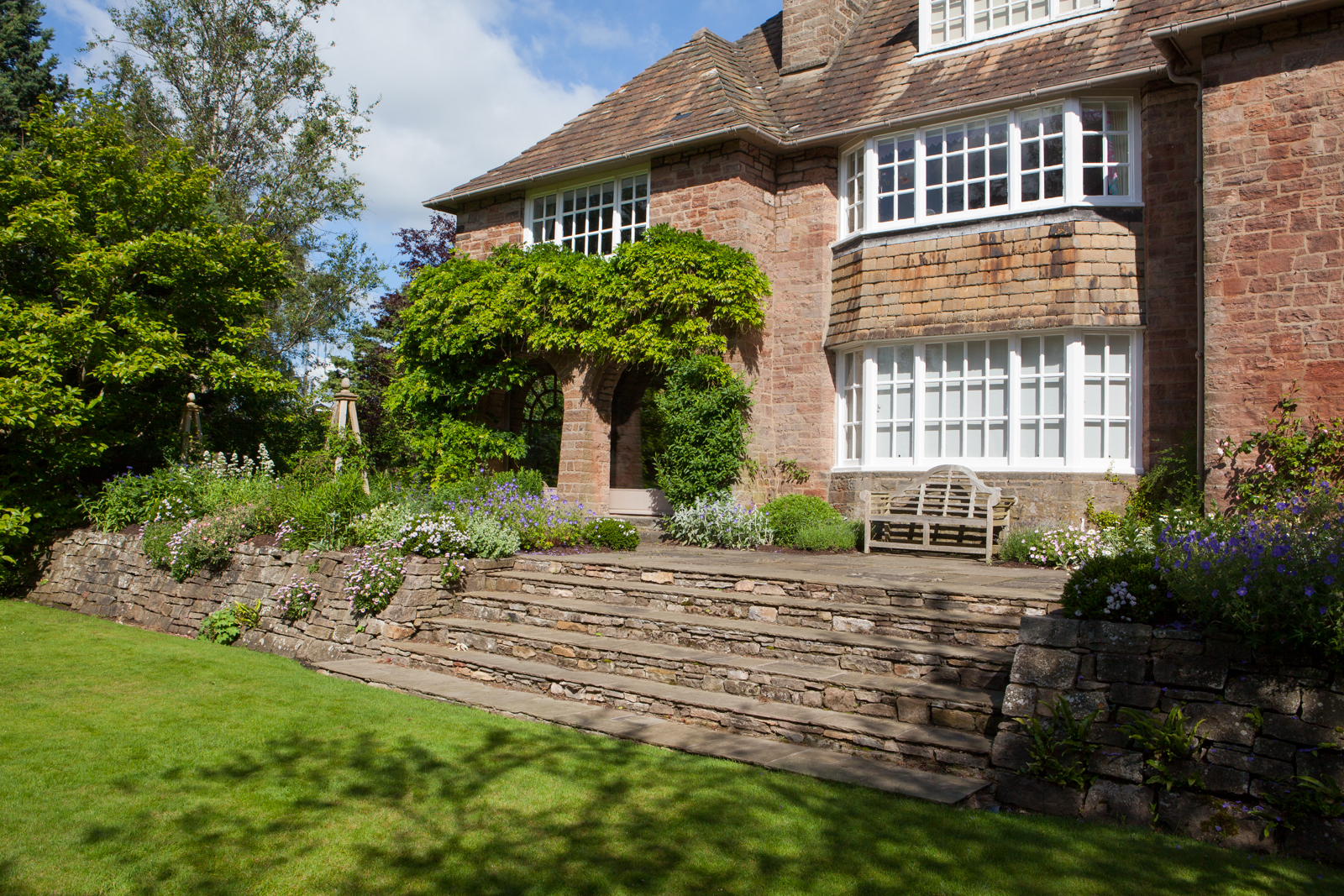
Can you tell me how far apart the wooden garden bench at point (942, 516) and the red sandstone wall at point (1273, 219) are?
8.18ft

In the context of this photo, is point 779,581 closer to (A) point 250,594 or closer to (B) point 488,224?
(A) point 250,594

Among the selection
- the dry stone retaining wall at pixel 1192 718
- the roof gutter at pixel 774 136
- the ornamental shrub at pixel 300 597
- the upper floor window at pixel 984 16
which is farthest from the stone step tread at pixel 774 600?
the upper floor window at pixel 984 16

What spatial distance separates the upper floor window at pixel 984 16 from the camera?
1266 cm

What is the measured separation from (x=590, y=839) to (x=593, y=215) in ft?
43.2

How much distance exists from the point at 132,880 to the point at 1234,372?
1052 cm

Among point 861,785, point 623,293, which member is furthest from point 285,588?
point 861,785

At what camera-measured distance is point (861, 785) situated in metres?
4.97

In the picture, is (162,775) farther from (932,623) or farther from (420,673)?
(932,623)

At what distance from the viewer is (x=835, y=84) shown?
47.8 ft

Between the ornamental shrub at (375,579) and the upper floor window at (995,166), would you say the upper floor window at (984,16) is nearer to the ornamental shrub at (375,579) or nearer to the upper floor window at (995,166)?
the upper floor window at (995,166)

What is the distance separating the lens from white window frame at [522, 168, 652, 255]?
15.3m

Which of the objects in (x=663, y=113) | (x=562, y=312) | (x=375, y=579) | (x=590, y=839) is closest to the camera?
(x=590, y=839)

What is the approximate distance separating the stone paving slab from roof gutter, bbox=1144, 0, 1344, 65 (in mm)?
5983

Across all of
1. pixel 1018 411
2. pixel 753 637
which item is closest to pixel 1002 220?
pixel 1018 411
